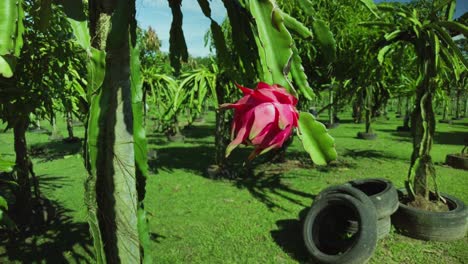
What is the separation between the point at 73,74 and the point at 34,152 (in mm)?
7097

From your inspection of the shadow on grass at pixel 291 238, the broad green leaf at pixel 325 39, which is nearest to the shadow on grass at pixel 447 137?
the shadow on grass at pixel 291 238

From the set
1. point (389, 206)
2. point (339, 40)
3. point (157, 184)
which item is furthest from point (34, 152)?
point (389, 206)

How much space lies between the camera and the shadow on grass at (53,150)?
9.16 metres

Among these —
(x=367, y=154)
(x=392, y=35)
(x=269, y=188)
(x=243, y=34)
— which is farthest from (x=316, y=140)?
(x=367, y=154)

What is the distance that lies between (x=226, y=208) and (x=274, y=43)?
14.5 ft

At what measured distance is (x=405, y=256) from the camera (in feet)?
11.7

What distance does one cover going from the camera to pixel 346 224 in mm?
3859

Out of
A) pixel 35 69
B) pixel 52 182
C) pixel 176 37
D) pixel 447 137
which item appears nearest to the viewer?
pixel 176 37

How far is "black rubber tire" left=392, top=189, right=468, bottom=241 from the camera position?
3.72 meters

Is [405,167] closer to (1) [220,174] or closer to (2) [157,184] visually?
(1) [220,174]

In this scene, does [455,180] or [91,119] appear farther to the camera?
[455,180]

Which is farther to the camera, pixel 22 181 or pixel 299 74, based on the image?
pixel 22 181

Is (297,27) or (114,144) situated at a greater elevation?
(297,27)

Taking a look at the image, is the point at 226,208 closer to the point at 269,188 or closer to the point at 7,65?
the point at 269,188
